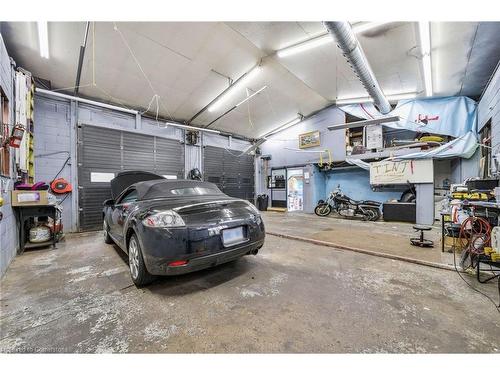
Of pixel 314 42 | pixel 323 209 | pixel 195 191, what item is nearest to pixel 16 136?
pixel 195 191

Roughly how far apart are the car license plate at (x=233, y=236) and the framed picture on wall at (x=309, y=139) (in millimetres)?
7178

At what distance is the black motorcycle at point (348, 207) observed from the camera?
21.9ft

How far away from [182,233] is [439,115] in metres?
7.49

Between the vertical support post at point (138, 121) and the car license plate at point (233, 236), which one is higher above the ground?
the vertical support post at point (138, 121)

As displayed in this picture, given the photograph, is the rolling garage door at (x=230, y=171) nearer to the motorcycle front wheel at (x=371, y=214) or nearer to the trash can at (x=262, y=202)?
the trash can at (x=262, y=202)

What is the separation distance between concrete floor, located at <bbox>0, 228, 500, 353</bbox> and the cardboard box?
3.24ft

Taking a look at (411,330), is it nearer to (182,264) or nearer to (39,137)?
(182,264)

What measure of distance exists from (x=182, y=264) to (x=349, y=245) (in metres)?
2.93

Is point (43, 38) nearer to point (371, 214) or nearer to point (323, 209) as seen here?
point (323, 209)

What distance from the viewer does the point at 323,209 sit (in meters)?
7.91

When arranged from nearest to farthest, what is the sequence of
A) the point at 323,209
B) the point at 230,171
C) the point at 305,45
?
the point at 305,45 → the point at 323,209 → the point at 230,171

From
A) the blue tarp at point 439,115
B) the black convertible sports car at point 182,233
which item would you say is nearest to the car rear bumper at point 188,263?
the black convertible sports car at point 182,233

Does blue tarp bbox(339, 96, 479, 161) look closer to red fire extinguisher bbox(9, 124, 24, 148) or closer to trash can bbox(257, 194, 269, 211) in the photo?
trash can bbox(257, 194, 269, 211)
